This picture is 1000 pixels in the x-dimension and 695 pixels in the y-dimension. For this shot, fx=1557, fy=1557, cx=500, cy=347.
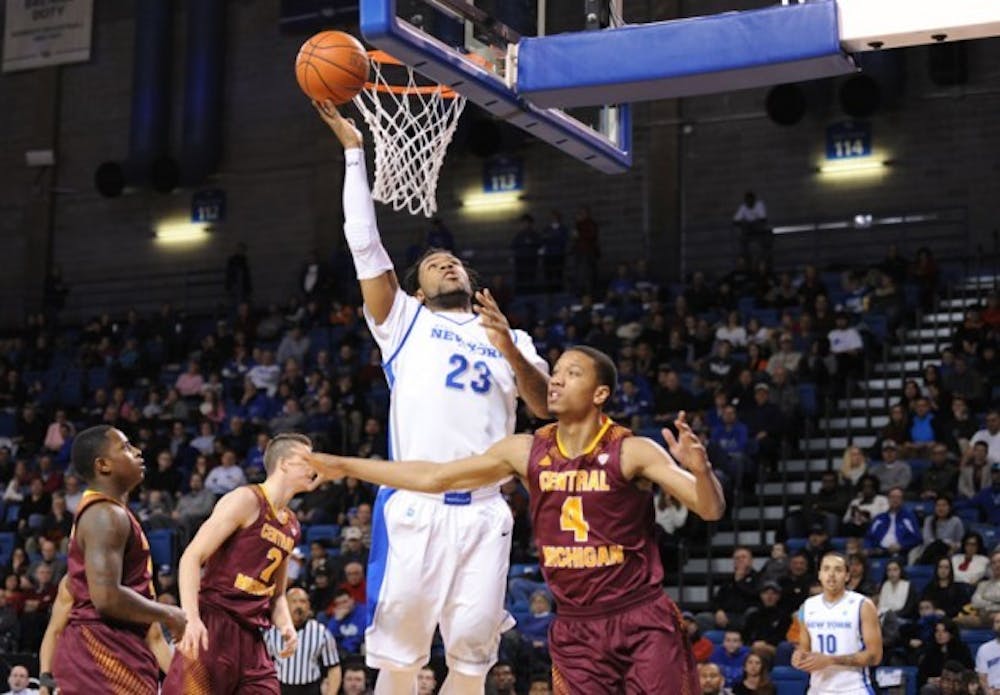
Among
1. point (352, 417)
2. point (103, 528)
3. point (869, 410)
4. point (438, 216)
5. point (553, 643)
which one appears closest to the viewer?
point (553, 643)

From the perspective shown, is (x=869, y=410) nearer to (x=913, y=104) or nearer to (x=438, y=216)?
(x=913, y=104)

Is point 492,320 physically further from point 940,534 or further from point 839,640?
point 940,534

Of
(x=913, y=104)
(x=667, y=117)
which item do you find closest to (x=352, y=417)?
(x=667, y=117)

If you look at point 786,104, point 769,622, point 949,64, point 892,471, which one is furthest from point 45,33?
point 769,622

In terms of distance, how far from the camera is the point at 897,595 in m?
13.0

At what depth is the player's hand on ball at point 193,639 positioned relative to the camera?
266 inches

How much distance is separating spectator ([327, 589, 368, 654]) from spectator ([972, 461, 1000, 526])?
5796 mm

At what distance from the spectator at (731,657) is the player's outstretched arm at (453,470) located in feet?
23.2

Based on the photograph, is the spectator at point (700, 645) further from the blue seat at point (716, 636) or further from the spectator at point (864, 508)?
the spectator at point (864, 508)

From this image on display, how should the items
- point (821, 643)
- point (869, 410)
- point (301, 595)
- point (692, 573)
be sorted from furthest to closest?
1. point (869, 410)
2. point (692, 573)
3. point (301, 595)
4. point (821, 643)

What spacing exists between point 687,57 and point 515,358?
62.7 inches

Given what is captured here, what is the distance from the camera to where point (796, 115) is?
22.4m

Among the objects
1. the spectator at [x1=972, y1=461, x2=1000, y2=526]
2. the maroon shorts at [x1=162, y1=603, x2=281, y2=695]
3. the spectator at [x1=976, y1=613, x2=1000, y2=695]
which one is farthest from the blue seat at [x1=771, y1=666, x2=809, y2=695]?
the maroon shorts at [x1=162, y1=603, x2=281, y2=695]

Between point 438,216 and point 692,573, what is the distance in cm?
1118
